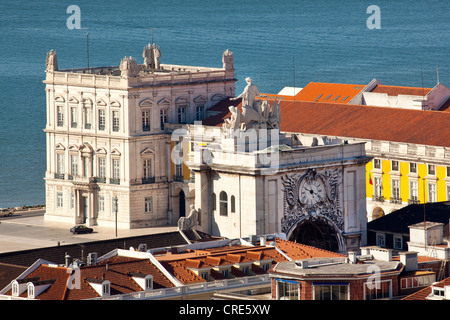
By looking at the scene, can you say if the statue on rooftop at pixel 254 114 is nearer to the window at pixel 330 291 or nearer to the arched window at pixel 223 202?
the arched window at pixel 223 202

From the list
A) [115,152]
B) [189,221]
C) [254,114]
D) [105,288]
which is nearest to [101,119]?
[115,152]

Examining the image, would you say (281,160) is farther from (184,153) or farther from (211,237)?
(184,153)

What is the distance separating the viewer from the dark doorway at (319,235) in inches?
4210

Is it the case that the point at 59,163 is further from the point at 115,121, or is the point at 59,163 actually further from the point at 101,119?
the point at 115,121

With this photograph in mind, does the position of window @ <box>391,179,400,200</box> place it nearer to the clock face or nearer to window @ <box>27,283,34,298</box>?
the clock face

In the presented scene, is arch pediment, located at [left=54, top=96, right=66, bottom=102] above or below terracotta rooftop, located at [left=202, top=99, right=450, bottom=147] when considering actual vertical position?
above

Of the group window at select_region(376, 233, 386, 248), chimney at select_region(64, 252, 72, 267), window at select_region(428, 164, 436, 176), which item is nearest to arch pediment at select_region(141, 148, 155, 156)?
window at select_region(428, 164, 436, 176)

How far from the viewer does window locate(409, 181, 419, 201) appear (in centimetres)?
12256

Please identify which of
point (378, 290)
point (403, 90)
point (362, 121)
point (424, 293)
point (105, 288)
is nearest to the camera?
point (424, 293)

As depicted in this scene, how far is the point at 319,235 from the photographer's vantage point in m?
108

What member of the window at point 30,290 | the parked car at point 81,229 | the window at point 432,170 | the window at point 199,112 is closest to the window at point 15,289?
the window at point 30,290

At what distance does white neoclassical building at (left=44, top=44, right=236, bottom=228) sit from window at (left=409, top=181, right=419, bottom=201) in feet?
46.5

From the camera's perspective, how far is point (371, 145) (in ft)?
412

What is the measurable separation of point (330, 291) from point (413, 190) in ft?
152
